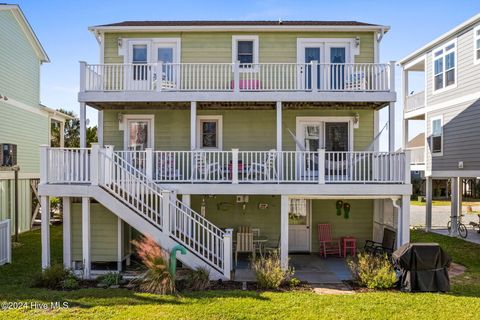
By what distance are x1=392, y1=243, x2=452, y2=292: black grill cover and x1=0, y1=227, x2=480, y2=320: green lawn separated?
309 mm

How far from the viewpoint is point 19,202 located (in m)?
16.9

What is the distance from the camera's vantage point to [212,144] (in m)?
12.8

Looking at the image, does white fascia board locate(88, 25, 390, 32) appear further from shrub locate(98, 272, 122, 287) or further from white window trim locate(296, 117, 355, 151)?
shrub locate(98, 272, 122, 287)

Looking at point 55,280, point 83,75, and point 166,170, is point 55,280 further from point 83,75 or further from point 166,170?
point 83,75

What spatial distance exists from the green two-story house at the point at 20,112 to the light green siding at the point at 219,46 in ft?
→ 20.2

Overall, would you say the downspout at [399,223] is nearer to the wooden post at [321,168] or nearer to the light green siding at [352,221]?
the wooden post at [321,168]

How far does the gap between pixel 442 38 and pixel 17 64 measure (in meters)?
19.4

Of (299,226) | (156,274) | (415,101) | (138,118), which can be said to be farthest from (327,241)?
(415,101)

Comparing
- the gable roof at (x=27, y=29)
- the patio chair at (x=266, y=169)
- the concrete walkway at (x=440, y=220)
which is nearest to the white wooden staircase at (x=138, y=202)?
the patio chair at (x=266, y=169)

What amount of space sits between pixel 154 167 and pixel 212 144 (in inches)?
94.7

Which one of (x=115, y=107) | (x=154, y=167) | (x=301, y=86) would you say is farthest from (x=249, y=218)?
(x=115, y=107)

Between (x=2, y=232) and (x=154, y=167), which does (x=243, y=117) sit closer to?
(x=154, y=167)

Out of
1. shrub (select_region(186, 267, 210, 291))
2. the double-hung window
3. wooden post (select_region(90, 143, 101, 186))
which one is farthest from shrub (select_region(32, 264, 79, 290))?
the double-hung window

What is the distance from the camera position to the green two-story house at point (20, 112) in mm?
15477
